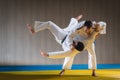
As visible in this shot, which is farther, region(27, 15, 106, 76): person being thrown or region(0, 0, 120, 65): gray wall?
region(0, 0, 120, 65): gray wall

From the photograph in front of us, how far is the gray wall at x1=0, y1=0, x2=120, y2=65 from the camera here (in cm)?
789

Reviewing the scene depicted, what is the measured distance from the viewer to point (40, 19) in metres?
7.95

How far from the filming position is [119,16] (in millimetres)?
8367

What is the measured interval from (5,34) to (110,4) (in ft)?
9.69

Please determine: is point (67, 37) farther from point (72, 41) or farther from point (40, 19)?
point (40, 19)

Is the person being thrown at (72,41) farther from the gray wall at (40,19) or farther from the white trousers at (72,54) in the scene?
the gray wall at (40,19)

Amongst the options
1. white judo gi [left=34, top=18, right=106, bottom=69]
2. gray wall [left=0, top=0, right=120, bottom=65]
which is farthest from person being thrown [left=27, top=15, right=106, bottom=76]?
gray wall [left=0, top=0, right=120, bottom=65]

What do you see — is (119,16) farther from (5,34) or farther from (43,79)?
(43,79)

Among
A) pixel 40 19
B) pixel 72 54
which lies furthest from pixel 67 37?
pixel 40 19

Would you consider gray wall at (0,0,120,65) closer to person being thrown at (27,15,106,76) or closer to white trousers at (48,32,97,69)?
person being thrown at (27,15,106,76)

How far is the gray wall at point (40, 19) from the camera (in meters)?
7.89

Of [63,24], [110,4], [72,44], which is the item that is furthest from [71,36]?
[110,4]

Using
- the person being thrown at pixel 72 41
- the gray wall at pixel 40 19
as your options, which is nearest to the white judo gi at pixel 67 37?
the person being thrown at pixel 72 41

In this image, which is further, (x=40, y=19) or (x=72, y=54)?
(x=40, y=19)
